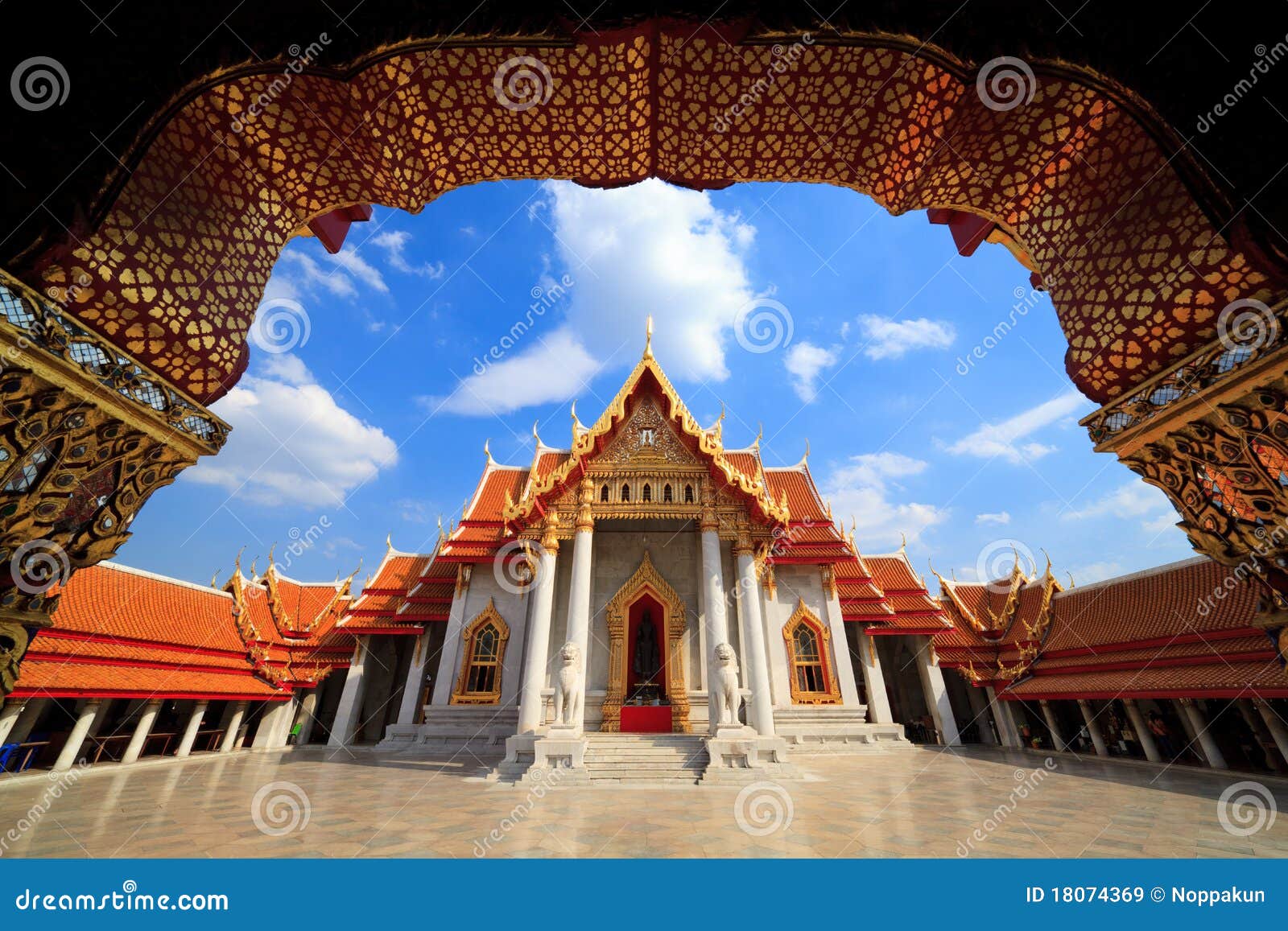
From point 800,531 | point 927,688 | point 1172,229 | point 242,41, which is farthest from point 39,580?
point 927,688

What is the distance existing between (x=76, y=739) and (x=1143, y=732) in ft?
72.7

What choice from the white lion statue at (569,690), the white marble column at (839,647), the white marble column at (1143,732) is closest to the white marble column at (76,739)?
the white lion statue at (569,690)

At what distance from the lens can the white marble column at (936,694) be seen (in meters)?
15.9

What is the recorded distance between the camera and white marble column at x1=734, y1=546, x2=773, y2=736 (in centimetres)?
938

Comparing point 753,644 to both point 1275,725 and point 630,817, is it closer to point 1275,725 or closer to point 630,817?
point 630,817

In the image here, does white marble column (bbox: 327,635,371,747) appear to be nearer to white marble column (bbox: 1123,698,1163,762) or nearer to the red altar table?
the red altar table

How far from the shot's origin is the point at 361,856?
4.12m

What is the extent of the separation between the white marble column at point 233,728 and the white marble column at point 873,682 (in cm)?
1783

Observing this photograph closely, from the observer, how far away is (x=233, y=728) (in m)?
14.2

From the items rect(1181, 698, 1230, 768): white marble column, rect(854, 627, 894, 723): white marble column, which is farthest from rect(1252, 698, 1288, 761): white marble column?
rect(854, 627, 894, 723): white marble column

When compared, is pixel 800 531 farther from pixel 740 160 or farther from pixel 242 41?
pixel 242 41

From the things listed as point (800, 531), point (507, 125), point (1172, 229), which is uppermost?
point (800, 531)

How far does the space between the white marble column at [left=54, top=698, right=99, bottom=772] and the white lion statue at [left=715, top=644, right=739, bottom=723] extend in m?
11.9

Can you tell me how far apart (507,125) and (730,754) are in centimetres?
900
